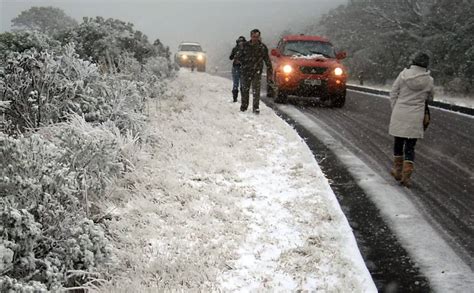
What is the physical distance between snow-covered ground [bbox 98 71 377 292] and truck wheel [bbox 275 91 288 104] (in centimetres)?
568

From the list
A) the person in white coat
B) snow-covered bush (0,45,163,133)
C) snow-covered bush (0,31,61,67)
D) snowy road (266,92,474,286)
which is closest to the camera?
snowy road (266,92,474,286)

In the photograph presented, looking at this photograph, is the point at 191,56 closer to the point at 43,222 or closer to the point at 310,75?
the point at 310,75

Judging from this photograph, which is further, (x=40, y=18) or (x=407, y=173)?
(x=40, y=18)

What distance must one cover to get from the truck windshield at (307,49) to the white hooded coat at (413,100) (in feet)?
24.4

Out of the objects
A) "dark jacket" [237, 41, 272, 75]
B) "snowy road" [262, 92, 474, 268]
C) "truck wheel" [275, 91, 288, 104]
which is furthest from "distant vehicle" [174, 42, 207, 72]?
"dark jacket" [237, 41, 272, 75]

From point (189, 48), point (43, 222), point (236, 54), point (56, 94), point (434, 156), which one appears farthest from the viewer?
point (189, 48)

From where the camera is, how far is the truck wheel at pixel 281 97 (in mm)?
13224

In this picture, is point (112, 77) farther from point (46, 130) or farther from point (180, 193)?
point (180, 193)

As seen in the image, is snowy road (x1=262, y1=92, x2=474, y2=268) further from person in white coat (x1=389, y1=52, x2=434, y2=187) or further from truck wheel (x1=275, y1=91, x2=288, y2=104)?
truck wheel (x1=275, y1=91, x2=288, y2=104)

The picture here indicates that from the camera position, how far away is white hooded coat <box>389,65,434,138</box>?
605 cm

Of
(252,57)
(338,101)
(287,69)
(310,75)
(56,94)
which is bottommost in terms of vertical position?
(338,101)

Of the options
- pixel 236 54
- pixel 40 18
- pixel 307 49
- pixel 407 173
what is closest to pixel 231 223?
pixel 407 173

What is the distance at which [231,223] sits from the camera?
4496 millimetres

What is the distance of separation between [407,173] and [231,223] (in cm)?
282
